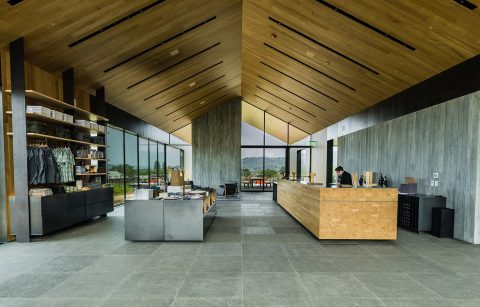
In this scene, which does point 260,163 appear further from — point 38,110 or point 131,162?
point 38,110

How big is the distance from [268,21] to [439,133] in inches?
185

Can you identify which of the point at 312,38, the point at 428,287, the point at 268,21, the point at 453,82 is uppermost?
the point at 268,21

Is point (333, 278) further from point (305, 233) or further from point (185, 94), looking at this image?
point (185, 94)

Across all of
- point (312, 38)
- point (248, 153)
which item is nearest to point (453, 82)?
point (312, 38)

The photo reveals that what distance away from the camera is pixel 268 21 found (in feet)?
20.9

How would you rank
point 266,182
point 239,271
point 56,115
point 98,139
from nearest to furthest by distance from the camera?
point 239,271 → point 56,115 → point 98,139 → point 266,182

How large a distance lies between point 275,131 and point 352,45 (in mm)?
8625

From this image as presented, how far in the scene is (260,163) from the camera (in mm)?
14352

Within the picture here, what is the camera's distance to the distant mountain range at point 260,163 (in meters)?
14.3

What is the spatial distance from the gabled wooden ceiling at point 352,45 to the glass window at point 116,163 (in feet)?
17.2

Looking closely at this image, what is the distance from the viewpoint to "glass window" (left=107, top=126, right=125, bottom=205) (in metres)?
7.80

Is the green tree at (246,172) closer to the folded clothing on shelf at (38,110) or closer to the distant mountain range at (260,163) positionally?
the distant mountain range at (260,163)

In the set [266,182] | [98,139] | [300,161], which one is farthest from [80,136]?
[300,161]

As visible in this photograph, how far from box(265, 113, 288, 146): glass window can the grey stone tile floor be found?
9.42m
